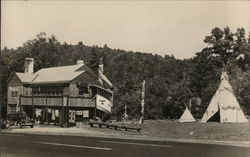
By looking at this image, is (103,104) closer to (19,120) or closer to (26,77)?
(19,120)

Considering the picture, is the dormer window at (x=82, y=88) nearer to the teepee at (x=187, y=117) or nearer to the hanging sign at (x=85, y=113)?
the hanging sign at (x=85, y=113)

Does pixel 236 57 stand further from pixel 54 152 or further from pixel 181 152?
pixel 54 152

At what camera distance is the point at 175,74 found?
25688 mm

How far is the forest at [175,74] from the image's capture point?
18.1 m

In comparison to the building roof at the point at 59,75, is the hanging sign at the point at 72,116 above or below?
below

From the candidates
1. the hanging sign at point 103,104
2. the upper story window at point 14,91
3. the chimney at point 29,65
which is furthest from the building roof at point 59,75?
the upper story window at point 14,91

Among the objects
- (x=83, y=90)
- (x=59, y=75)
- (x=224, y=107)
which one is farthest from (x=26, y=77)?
(x=224, y=107)

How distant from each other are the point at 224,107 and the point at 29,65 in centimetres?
2516

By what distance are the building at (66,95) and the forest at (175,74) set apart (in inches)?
48.8

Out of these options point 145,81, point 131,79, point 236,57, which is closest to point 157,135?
point 145,81

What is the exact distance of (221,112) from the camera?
21.3 metres

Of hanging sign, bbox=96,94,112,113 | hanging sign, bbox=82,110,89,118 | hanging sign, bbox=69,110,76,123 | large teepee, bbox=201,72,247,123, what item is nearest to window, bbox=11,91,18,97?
hanging sign, bbox=69,110,76,123

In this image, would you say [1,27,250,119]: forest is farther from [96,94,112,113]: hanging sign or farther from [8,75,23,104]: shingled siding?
[8,75,23,104]: shingled siding

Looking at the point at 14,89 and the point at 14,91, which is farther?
the point at 14,89
